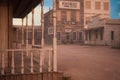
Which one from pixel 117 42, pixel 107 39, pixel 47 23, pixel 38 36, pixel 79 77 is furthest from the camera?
pixel 47 23

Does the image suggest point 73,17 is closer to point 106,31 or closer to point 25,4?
point 106,31

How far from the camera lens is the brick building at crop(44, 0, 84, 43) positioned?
4044 cm

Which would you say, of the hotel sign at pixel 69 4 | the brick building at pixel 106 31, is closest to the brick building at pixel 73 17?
the hotel sign at pixel 69 4

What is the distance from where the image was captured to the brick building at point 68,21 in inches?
1592

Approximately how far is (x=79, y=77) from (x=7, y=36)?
134 inches

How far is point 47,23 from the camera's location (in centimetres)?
4306

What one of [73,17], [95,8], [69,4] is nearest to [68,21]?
[73,17]

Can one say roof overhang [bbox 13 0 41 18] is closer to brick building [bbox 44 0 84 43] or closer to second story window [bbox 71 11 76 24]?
brick building [bbox 44 0 84 43]

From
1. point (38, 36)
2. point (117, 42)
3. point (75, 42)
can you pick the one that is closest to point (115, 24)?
point (117, 42)

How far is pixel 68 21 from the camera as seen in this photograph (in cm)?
4144

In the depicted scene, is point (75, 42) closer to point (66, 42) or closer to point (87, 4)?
point (66, 42)

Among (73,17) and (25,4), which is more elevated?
(73,17)

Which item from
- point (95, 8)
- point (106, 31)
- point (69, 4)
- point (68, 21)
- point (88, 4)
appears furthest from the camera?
point (95, 8)

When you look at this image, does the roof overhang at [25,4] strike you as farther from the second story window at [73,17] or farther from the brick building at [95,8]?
the brick building at [95,8]
